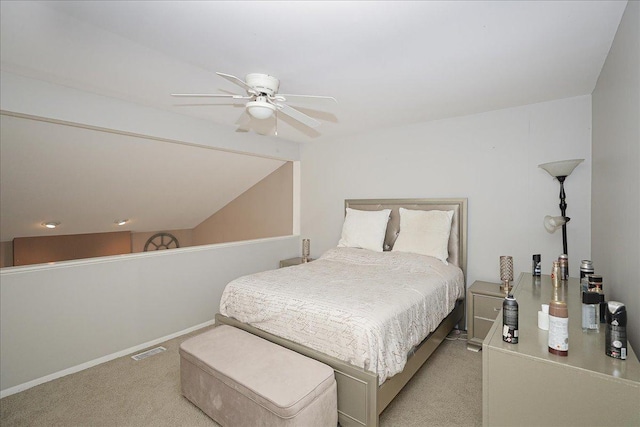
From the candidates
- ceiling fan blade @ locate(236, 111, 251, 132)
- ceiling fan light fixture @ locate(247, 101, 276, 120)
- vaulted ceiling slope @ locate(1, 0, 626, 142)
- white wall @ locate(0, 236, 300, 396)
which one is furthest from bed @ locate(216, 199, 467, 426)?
ceiling fan blade @ locate(236, 111, 251, 132)

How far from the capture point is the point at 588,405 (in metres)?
1.17

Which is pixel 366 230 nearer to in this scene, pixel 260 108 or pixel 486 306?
pixel 486 306

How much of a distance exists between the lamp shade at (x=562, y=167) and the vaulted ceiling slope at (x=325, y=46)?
0.64m

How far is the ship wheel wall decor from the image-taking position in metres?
6.04

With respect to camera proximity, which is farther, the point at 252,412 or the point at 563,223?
the point at 563,223

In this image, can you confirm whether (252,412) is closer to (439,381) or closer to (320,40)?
(439,381)

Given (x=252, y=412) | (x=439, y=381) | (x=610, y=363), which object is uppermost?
(x=610, y=363)

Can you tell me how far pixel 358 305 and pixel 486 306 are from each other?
1547mm

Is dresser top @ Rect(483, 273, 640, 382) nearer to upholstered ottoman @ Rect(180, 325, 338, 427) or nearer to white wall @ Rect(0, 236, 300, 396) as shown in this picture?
upholstered ottoman @ Rect(180, 325, 338, 427)

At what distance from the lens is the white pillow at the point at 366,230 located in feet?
11.7

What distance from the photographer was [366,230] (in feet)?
12.0

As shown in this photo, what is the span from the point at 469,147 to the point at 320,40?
225 centimetres

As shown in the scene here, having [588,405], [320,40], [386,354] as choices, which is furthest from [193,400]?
[320,40]

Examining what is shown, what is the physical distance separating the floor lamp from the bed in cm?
82
